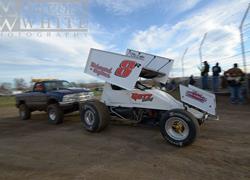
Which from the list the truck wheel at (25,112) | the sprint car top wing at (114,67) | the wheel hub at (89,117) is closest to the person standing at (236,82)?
the sprint car top wing at (114,67)

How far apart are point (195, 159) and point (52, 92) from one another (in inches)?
249

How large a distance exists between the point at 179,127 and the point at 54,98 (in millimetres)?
5328

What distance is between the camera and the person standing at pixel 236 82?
10086 mm

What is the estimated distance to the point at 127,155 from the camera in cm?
451

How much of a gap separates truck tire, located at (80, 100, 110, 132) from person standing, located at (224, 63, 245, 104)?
6662mm

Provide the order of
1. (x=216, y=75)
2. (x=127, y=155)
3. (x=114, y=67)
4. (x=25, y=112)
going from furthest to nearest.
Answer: (x=216, y=75)
(x=25, y=112)
(x=114, y=67)
(x=127, y=155)

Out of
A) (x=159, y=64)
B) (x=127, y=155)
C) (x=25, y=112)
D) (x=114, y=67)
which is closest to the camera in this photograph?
(x=127, y=155)

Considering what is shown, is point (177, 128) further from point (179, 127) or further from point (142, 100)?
point (142, 100)

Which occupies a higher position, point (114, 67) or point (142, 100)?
point (114, 67)

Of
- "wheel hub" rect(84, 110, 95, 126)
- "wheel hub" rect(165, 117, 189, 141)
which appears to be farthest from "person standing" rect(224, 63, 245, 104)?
"wheel hub" rect(84, 110, 95, 126)

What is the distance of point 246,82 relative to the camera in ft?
34.6

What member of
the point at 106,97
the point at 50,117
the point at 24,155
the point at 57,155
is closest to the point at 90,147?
the point at 57,155

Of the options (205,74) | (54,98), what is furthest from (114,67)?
(205,74)

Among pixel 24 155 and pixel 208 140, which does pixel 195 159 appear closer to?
pixel 208 140
